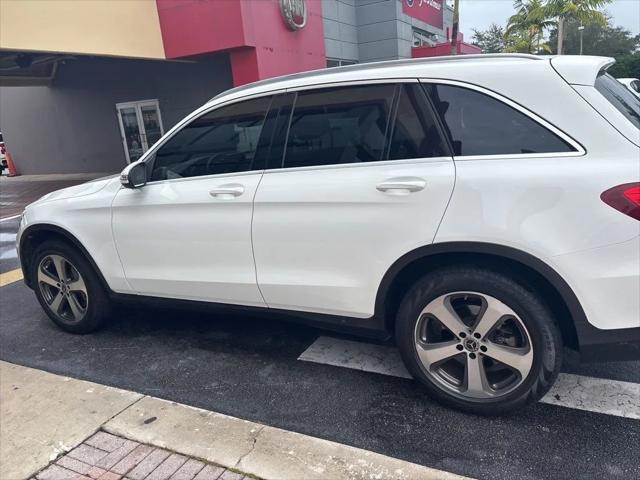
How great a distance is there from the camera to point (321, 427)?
2791 millimetres

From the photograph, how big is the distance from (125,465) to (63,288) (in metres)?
2.03

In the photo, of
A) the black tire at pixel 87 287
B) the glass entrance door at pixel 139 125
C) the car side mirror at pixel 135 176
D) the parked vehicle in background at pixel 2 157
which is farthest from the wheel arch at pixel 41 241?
the parked vehicle in background at pixel 2 157

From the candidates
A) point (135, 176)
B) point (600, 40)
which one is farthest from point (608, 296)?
point (600, 40)

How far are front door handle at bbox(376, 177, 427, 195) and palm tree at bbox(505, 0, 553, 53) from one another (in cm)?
2444

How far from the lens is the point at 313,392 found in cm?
313

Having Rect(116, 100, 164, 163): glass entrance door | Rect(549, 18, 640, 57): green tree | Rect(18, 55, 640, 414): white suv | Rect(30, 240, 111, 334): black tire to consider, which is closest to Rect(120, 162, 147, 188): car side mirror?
Rect(18, 55, 640, 414): white suv

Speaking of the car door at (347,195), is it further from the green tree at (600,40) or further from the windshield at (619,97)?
the green tree at (600,40)

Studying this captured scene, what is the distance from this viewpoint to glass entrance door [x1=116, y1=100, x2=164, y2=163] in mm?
15953

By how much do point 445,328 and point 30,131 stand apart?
813 inches

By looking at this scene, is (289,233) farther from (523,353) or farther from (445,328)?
(523,353)

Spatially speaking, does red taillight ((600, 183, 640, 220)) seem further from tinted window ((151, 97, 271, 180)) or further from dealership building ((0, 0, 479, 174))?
dealership building ((0, 0, 479, 174))

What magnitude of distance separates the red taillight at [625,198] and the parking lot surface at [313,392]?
114 centimetres

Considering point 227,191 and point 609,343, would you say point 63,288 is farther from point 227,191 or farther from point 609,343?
point 609,343

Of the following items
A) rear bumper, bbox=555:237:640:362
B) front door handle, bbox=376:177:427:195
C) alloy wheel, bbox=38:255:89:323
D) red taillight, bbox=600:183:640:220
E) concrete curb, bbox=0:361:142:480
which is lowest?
concrete curb, bbox=0:361:142:480
